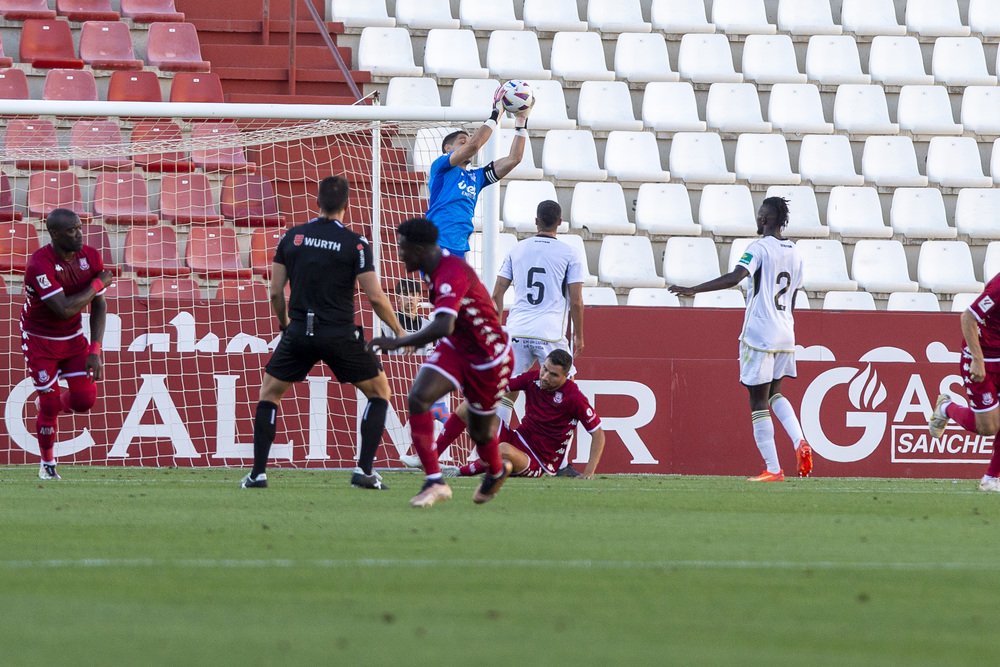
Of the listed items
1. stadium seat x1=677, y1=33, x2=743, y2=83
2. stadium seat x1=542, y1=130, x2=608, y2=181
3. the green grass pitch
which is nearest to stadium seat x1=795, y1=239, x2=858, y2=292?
stadium seat x1=542, y1=130, x2=608, y2=181

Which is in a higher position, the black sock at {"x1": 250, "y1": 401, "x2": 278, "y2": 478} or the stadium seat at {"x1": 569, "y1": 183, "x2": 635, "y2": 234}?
the stadium seat at {"x1": 569, "y1": 183, "x2": 635, "y2": 234}

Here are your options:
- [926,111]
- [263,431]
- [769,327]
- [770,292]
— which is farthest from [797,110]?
[263,431]

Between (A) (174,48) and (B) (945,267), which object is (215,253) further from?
(B) (945,267)

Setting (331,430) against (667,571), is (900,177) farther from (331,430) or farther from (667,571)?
(667,571)

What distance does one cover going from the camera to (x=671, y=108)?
15055mm

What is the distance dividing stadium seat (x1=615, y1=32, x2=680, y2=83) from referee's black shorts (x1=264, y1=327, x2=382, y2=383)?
27.2 ft

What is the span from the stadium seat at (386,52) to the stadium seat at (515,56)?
828 millimetres

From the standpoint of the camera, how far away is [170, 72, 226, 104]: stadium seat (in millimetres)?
13648

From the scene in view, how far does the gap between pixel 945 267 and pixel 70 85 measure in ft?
30.1

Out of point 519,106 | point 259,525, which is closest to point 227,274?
point 519,106

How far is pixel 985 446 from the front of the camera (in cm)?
1148

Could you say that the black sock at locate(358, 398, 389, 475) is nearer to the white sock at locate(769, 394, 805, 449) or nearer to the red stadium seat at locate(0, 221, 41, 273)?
the white sock at locate(769, 394, 805, 449)

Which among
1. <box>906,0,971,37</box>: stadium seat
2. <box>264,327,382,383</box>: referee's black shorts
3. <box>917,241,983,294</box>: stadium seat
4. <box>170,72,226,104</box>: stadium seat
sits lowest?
<box>264,327,382,383</box>: referee's black shorts

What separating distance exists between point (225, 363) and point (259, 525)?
5538 millimetres
